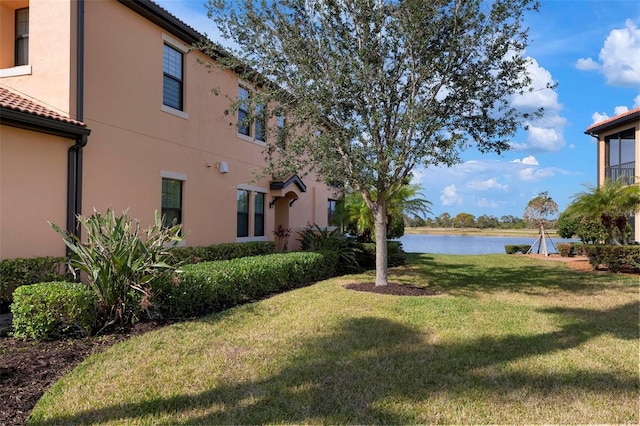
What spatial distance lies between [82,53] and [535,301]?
11.0 metres

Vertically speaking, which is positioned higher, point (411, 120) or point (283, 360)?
point (411, 120)

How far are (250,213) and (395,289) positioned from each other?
269 inches

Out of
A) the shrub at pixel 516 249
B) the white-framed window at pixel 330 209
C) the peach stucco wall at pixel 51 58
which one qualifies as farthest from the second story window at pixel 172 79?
the shrub at pixel 516 249

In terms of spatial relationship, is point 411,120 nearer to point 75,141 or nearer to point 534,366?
point 534,366

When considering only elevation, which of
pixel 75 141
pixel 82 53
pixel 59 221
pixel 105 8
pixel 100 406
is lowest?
pixel 100 406

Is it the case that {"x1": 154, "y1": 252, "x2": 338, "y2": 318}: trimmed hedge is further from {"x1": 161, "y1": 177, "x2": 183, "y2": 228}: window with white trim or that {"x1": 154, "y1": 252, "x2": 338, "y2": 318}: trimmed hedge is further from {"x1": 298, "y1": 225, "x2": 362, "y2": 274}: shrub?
{"x1": 298, "y1": 225, "x2": 362, "y2": 274}: shrub

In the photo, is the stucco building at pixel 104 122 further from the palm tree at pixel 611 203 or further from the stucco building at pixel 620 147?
the stucco building at pixel 620 147

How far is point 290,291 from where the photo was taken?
10.1m

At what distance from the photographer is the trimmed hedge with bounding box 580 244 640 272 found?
49.2 feet

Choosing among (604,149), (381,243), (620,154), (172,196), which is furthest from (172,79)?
(604,149)

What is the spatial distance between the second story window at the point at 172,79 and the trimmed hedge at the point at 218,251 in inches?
Answer: 157

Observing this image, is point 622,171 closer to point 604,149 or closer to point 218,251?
point 604,149

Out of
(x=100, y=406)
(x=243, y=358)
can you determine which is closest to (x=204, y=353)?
(x=243, y=358)

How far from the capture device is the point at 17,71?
9211mm
